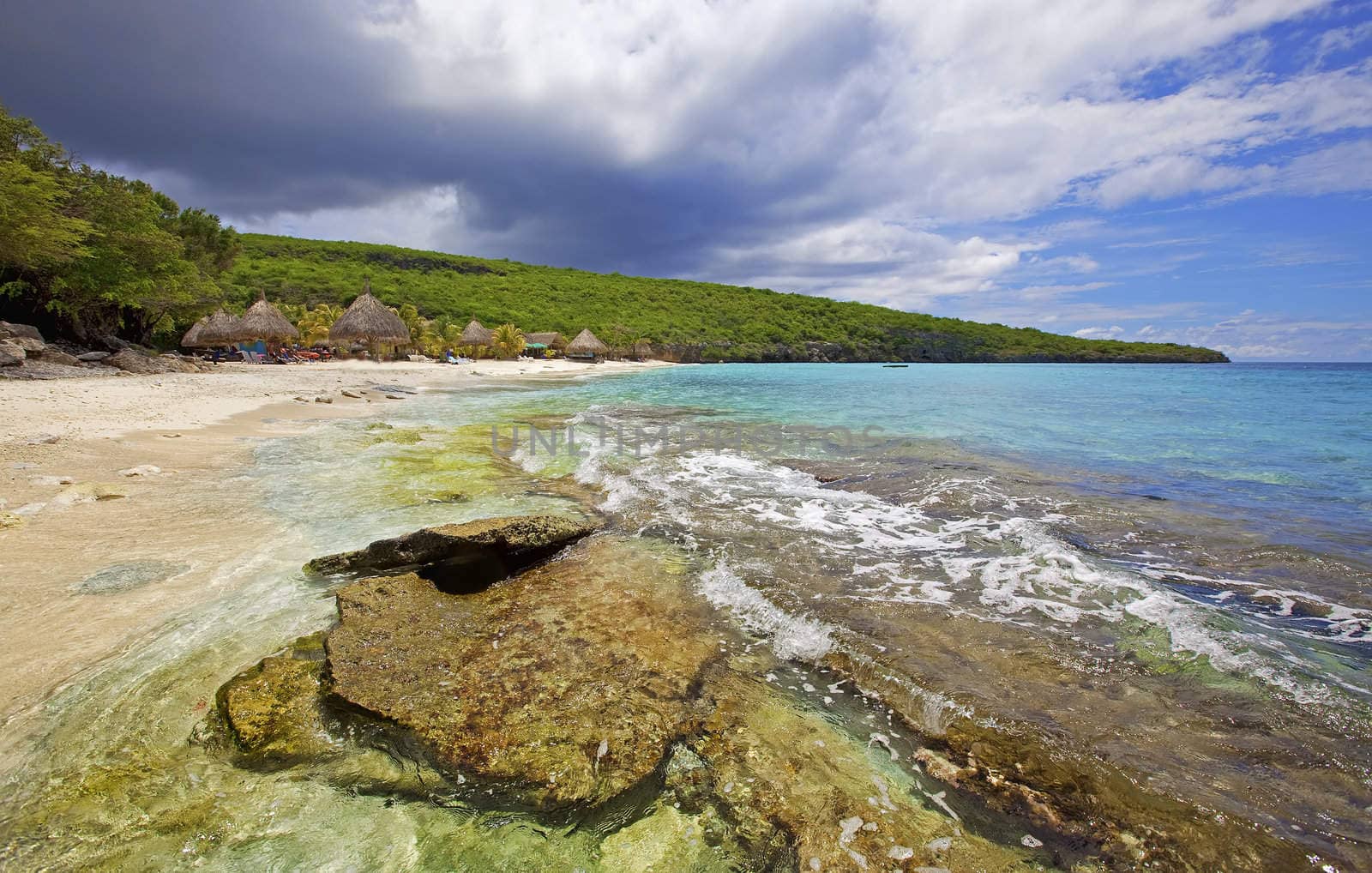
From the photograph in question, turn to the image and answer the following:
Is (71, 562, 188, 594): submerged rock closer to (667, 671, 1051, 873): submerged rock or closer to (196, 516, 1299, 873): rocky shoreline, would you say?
(196, 516, 1299, 873): rocky shoreline

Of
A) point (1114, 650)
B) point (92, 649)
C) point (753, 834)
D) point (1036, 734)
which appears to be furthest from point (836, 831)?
point (92, 649)

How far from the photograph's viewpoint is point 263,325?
33.1 meters

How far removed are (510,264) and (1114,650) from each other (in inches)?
4081

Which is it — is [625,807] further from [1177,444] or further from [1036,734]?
[1177,444]

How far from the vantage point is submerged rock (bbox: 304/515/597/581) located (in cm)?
437

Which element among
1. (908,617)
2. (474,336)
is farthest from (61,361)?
(474,336)

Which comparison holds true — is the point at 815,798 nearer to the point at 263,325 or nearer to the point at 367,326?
the point at 367,326

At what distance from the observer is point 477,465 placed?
840cm

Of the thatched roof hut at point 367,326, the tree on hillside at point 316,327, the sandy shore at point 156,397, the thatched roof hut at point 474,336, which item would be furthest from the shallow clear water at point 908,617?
the thatched roof hut at point 474,336

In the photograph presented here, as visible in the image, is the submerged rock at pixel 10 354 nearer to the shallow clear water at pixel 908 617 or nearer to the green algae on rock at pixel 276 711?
the shallow clear water at pixel 908 617

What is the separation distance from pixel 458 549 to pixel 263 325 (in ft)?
124

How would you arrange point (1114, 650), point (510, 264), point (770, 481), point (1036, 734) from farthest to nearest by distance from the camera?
point (510, 264), point (770, 481), point (1114, 650), point (1036, 734)

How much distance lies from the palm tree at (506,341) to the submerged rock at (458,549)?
150ft

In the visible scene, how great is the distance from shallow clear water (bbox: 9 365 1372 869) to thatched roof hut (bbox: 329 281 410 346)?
28343 millimetres
